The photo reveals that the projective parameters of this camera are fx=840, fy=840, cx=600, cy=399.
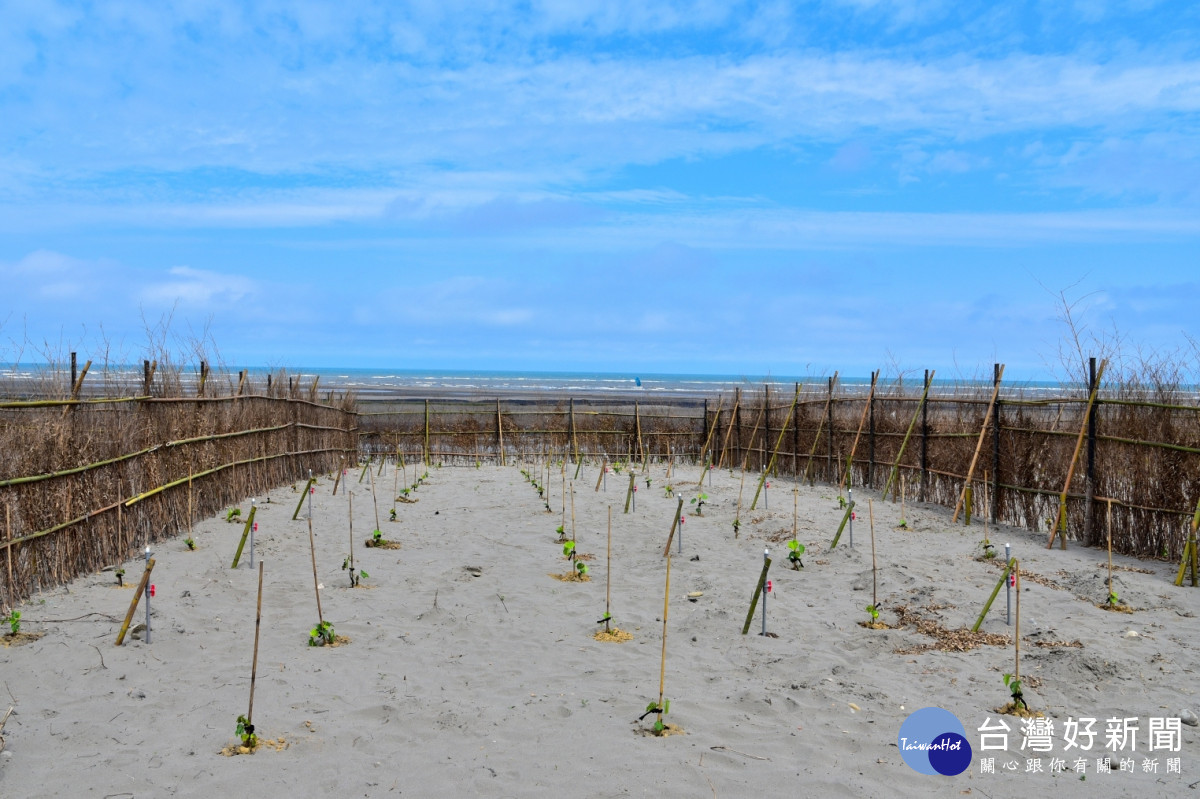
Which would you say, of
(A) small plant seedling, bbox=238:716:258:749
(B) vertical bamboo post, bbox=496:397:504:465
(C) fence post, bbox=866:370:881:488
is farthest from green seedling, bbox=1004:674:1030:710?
(B) vertical bamboo post, bbox=496:397:504:465

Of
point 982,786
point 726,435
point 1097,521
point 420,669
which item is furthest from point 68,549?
point 726,435

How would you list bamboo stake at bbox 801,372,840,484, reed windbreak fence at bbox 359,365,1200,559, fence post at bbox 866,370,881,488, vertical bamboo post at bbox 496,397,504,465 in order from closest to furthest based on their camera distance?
reed windbreak fence at bbox 359,365,1200,559
fence post at bbox 866,370,881,488
bamboo stake at bbox 801,372,840,484
vertical bamboo post at bbox 496,397,504,465

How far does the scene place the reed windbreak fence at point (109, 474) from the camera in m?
5.74

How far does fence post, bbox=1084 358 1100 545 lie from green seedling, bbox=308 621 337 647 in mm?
6982

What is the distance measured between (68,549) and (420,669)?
3292 millimetres

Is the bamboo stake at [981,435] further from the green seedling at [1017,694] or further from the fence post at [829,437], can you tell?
the green seedling at [1017,694]

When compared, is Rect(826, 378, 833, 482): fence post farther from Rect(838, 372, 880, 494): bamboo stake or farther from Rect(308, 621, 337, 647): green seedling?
Rect(308, 621, 337, 647): green seedling

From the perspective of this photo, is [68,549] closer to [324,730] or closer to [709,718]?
[324,730]

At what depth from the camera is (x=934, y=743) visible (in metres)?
3.50

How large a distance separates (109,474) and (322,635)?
3141 mm

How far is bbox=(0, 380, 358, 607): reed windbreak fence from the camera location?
5.74 metres

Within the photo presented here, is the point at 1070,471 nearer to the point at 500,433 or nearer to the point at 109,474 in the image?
the point at 109,474

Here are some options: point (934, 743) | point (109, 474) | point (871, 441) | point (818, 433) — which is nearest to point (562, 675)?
point (934, 743)

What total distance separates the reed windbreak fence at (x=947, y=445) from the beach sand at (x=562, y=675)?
0.68m
